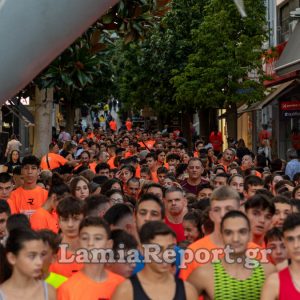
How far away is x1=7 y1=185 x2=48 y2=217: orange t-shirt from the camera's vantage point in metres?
12.9

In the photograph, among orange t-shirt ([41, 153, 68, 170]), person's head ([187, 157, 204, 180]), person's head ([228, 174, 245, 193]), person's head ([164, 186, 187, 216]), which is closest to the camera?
person's head ([164, 186, 187, 216])

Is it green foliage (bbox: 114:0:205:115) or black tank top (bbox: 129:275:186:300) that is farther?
green foliage (bbox: 114:0:205:115)

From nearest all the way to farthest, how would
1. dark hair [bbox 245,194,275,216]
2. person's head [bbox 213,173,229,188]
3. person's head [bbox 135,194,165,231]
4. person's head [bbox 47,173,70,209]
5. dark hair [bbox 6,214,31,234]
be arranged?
dark hair [bbox 6,214,31,234] → person's head [bbox 135,194,165,231] → dark hair [bbox 245,194,275,216] → person's head [bbox 47,173,70,209] → person's head [bbox 213,173,229,188]

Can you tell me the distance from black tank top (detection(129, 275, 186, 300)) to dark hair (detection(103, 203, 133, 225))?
1.93 metres

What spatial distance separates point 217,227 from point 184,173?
28.3ft

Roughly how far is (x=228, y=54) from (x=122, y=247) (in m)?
25.5

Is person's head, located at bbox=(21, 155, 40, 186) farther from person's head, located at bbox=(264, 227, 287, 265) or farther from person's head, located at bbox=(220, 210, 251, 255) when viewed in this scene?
person's head, located at bbox=(220, 210, 251, 255)

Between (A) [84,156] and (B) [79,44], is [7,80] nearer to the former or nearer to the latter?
(B) [79,44]

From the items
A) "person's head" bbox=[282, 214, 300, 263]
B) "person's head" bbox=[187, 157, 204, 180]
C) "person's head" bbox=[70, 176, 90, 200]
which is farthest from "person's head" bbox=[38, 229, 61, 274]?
"person's head" bbox=[187, 157, 204, 180]

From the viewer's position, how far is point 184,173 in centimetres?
1684

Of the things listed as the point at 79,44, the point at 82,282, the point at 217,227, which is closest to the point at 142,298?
the point at 82,282

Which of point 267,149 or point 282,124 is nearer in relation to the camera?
point 267,149

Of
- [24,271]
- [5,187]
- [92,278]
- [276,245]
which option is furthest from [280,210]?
[5,187]

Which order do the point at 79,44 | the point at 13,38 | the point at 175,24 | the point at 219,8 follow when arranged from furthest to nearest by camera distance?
1. the point at 175,24
2. the point at 219,8
3. the point at 79,44
4. the point at 13,38
